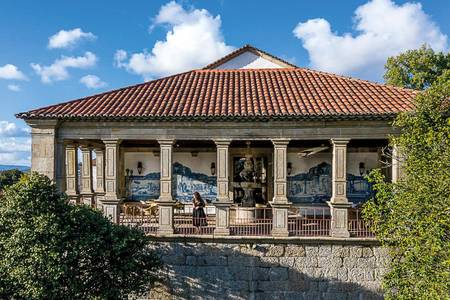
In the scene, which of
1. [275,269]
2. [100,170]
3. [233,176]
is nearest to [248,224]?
[275,269]

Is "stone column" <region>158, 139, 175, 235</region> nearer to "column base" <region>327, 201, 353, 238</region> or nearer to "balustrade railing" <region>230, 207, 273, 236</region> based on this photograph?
"balustrade railing" <region>230, 207, 273, 236</region>

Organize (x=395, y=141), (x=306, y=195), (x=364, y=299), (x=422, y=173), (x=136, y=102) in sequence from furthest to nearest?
(x=306, y=195) < (x=136, y=102) < (x=364, y=299) < (x=395, y=141) < (x=422, y=173)

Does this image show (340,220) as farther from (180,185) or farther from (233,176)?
(180,185)

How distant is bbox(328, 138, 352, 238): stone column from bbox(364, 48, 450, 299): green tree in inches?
67.1

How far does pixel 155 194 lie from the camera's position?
12.0 metres

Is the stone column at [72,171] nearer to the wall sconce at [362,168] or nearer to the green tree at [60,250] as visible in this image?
the green tree at [60,250]

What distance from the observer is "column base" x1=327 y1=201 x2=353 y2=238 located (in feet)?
27.3

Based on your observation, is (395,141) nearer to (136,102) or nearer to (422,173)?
(422,173)

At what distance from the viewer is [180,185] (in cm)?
1188

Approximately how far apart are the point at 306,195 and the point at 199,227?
464 cm

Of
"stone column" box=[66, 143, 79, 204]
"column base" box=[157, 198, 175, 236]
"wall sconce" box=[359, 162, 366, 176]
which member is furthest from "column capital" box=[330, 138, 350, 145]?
"stone column" box=[66, 143, 79, 204]

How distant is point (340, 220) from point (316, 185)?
3.22 meters

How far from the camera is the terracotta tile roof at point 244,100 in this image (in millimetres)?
8383

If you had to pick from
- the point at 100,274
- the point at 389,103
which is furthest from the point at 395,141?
the point at 100,274
